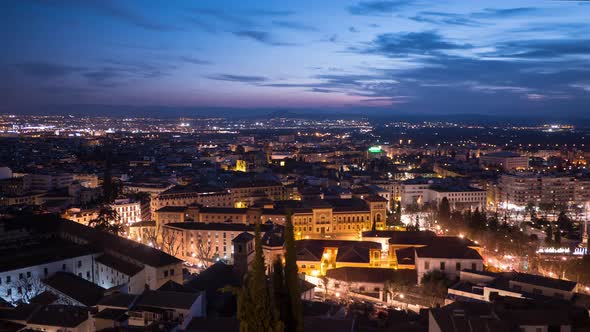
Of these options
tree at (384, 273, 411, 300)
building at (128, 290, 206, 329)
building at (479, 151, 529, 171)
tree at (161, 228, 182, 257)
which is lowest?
tree at (161, 228, 182, 257)

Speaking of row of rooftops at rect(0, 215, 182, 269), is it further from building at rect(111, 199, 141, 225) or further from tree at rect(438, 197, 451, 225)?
tree at rect(438, 197, 451, 225)

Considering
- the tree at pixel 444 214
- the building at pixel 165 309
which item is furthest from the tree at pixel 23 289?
the tree at pixel 444 214

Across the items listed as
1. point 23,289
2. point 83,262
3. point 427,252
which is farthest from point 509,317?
point 23,289

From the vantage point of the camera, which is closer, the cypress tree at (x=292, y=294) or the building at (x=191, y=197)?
the cypress tree at (x=292, y=294)

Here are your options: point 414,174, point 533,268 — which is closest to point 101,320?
point 533,268

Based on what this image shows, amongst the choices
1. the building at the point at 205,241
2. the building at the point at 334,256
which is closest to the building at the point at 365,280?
the building at the point at 334,256

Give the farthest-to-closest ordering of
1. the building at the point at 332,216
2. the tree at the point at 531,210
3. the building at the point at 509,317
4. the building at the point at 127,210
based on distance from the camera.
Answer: the tree at the point at 531,210, the building at the point at 127,210, the building at the point at 332,216, the building at the point at 509,317

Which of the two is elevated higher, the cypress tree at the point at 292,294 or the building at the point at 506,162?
the cypress tree at the point at 292,294

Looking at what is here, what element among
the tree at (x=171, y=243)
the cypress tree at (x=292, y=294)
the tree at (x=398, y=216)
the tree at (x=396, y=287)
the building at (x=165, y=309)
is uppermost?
the cypress tree at (x=292, y=294)

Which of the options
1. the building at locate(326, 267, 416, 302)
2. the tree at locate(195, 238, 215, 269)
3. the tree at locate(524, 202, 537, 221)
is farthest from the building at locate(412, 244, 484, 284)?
the tree at locate(524, 202, 537, 221)

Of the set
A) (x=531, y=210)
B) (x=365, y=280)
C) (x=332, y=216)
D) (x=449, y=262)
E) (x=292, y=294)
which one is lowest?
(x=531, y=210)

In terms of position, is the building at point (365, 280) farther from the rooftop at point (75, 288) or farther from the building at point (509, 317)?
the rooftop at point (75, 288)

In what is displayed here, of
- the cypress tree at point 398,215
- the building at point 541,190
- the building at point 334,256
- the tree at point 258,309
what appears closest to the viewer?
the tree at point 258,309

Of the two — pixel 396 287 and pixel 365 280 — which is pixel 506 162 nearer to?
pixel 365 280
